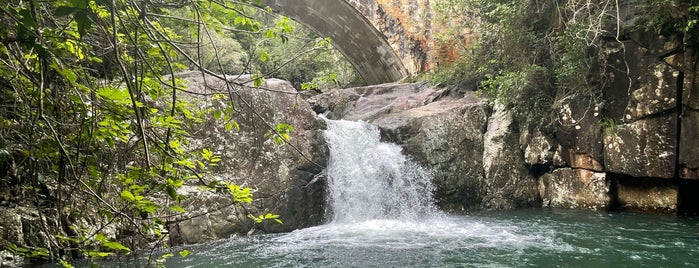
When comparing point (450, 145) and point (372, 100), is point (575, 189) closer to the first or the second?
point (450, 145)

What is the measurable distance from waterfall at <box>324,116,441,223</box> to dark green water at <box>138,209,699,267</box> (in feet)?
2.04

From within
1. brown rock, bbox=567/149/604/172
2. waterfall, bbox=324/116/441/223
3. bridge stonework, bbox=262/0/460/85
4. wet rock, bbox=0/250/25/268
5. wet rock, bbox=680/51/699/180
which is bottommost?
wet rock, bbox=0/250/25/268

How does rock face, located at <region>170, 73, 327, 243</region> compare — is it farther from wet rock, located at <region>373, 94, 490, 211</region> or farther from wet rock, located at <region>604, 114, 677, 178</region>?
wet rock, located at <region>604, 114, 677, 178</region>

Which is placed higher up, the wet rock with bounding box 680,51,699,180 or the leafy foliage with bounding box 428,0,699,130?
the leafy foliage with bounding box 428,0,699,130

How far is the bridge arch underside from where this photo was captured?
13.7 metres

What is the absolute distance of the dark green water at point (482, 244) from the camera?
16.1ft

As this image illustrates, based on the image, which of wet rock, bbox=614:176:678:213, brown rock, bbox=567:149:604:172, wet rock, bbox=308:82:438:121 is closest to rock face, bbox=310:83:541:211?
brown rock, bbox=567:149:604:172

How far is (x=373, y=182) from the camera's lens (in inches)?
334

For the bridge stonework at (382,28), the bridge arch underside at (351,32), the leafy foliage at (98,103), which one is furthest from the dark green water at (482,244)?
the bridge arch underside at (351,32)

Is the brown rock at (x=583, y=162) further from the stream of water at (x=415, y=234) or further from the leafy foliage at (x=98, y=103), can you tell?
the leafy foliage at (x=98, y=103)

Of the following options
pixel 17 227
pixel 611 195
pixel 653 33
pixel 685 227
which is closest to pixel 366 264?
pixel 17 227

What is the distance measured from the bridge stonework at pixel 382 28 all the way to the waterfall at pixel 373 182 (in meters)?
4.94

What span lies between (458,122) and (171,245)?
5865mm

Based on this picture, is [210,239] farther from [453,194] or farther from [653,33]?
[653,33]
